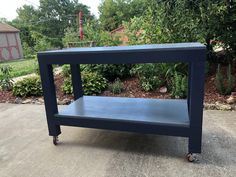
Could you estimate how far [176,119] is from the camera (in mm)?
1965

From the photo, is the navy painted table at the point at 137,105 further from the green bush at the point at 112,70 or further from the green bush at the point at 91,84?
the green bush at the point at 112,70

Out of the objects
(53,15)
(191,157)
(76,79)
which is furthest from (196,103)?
(53,15)

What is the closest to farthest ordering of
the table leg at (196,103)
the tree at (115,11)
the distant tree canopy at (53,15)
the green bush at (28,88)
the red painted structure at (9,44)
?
1. the table leg at (196,103)
2. the green bush at (28,88)
3. the red painted structure at (9,44)
4. the tree at (115,11)
5. the distant tree canopy at (53,15)

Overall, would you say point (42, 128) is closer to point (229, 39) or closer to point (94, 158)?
point (94, 158)

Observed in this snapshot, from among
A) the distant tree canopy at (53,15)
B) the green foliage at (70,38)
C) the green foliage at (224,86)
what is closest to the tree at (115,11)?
the distant tree canopy at (53,15)

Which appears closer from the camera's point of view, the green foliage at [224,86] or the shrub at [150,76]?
the green foliage at [224,86]

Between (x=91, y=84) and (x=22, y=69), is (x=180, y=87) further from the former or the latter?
(x=22, y=69)

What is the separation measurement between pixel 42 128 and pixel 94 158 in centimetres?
111

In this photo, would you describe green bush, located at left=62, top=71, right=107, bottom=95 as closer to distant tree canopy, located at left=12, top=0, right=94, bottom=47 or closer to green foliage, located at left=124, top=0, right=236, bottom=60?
green foliage, located at left=124, top=0, right=236, bottom=60

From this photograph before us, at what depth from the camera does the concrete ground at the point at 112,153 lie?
1811mm

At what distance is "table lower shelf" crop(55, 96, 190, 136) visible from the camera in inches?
75.2

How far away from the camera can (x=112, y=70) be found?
4.58 meters

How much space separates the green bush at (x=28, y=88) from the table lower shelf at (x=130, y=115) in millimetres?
1944

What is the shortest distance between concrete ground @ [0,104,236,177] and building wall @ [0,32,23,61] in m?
18.5
